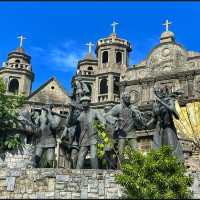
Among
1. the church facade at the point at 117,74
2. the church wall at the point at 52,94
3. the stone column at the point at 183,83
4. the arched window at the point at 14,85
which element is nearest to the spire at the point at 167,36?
the church facade at the point at 117,74

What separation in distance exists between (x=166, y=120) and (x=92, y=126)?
2594 millimetres

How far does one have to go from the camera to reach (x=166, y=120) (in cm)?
1497

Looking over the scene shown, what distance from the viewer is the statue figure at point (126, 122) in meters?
15.7

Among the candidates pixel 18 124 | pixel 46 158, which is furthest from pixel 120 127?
pixel 18 124

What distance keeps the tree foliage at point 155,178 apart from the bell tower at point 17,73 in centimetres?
3985

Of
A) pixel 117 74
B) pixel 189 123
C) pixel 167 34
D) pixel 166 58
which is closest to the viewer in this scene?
pixel 189 123

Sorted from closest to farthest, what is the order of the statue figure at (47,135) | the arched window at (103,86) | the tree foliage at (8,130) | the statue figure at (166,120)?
the statue figure at (166,120) → the statue figure at (47,135) → the tree foliage at (8,130) → the arched window at (103,86)

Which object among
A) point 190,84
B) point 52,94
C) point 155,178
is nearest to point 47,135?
point 155,178

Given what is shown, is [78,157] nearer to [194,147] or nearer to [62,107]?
[194,147]

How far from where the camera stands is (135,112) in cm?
1608

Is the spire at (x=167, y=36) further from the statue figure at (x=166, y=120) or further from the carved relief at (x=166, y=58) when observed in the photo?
the statue figure at (x=166, y=120)

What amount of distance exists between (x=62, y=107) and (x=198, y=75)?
48.9 feet

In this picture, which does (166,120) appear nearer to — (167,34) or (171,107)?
(171,107)

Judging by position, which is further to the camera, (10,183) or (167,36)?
(167,36)
